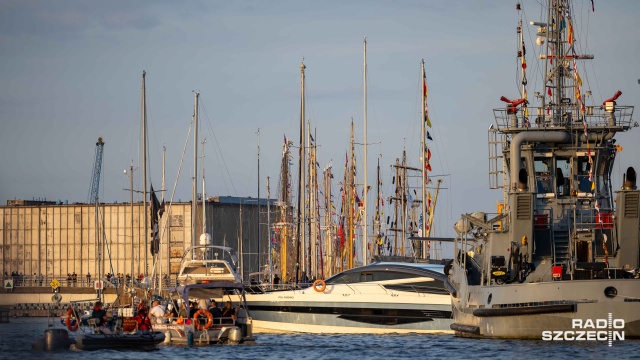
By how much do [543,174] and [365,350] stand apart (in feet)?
30.7

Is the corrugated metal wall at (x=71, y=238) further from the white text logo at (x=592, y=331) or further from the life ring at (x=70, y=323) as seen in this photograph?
the white text logo at (x=592, y=331)

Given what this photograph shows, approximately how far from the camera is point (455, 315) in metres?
46.4

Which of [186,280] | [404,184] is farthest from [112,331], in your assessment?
[404,184]

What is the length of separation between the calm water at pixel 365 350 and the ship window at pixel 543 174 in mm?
6085

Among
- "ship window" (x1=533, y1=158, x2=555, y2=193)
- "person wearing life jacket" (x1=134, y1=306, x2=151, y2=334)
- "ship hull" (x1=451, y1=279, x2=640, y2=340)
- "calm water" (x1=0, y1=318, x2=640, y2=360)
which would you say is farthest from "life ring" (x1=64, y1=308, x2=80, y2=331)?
"ship window" (x1=533, y1=158, x2=555, y2=193)

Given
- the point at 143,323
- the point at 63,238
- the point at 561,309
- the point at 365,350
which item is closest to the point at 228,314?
the point at 143,323

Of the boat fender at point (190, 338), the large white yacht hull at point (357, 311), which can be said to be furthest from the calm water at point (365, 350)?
the large white yacht hull at point (357, 311)

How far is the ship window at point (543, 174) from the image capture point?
145ft

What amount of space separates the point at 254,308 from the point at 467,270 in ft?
39.9

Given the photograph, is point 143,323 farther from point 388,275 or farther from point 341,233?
point 341,233

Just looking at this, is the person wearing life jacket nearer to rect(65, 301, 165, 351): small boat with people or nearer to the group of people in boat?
rect(65, 301, 165, 351): small boat with people

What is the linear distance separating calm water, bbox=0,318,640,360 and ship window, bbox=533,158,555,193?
6085 millimetres

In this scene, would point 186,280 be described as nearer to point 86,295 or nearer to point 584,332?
point 584,332

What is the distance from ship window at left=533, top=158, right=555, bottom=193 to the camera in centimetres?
4428
